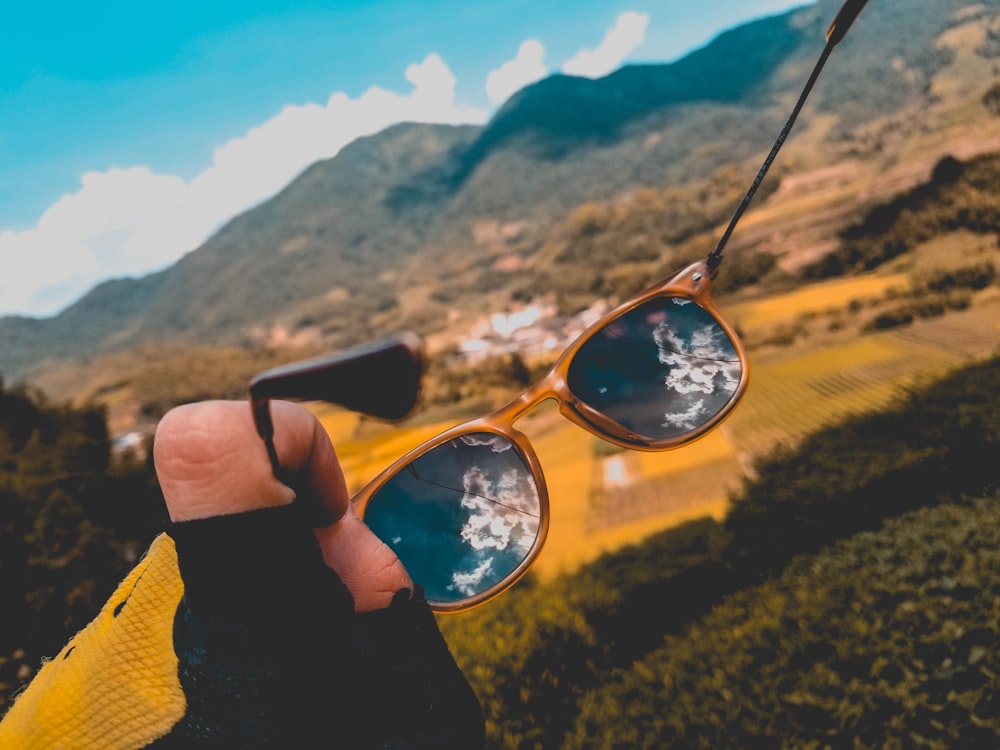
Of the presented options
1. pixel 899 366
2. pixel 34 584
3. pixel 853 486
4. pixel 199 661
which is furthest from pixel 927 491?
pixel 34 584

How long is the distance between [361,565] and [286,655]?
0.54 feet

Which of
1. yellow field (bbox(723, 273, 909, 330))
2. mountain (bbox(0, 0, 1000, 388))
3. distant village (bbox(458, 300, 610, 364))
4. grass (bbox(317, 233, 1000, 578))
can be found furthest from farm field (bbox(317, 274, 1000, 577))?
mountain (bbox(0, 0, 1000, 388))

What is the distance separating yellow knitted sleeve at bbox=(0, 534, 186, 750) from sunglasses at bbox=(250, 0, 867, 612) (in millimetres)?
252

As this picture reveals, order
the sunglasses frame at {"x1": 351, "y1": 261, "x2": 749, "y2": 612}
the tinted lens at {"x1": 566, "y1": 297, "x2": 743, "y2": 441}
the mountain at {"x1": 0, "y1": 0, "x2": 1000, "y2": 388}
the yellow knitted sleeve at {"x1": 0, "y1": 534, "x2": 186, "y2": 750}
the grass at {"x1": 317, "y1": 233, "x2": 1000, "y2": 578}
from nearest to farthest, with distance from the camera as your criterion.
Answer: the yellow knitted sleeve at {"x1": 0, "y1": 534, "x2": 186, "y2": 750}, the sunglasses frame at {"x1": 351, "y1": 261, "x2": 749, "y2": 612}, the tinted lens at {"x1": 566, "y1": 297, "x2": 743, "y2": 441}, the grass at {"x1": 317, "y1": 233, "x2": 1000, "y2": 578}, the mountain at {"x1": 0, "y1": 0, "x2": 1000, "y2": 388}

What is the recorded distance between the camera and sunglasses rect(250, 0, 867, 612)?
0.47 m

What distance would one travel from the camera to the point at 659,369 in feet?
5.04

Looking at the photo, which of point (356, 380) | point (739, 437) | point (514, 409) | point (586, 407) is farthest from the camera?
point (739, 437)

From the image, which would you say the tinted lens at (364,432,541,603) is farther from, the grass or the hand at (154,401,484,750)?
the grass

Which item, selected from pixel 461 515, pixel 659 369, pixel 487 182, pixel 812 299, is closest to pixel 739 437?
pixel 659 369

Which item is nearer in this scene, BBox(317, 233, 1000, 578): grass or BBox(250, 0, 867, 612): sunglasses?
BBox(250, 0, 867, 612): sunglasses

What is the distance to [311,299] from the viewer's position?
4190 inches

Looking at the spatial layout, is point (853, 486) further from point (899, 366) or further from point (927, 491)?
point (899, 366)

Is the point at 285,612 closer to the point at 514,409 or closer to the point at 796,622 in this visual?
the point at 514,409

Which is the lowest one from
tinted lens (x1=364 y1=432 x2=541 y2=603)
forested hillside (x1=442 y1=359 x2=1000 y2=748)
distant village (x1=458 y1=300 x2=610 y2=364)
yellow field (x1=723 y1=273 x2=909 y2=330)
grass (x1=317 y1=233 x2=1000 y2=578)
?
distant village (x1=458 y1=300 x2=610 y2=364)
